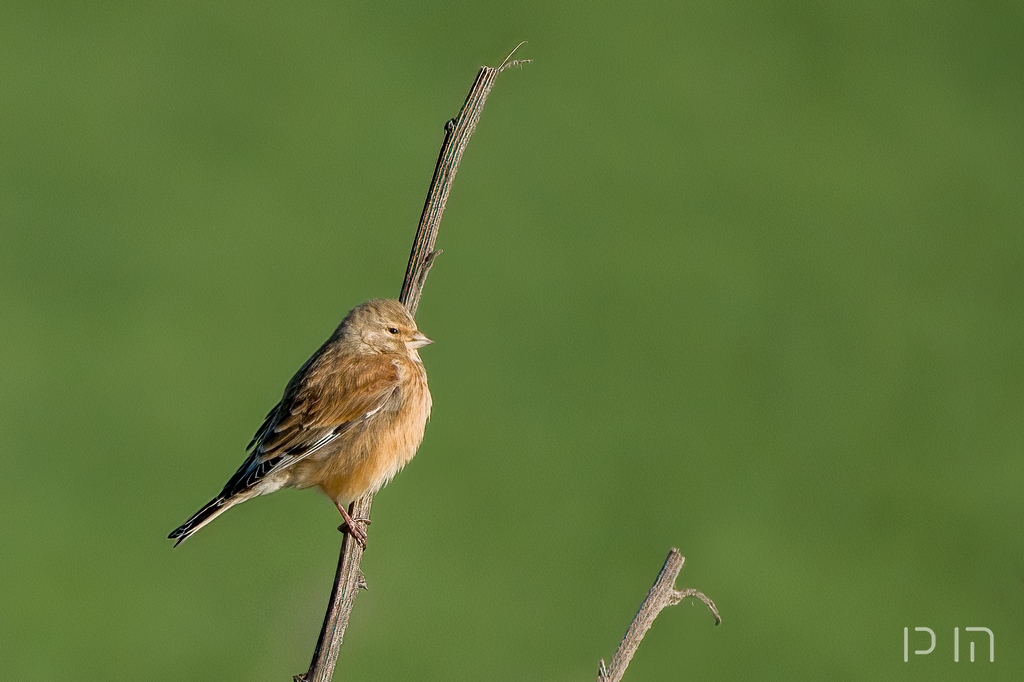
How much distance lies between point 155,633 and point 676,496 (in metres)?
3.62

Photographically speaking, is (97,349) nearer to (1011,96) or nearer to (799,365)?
(799,365)

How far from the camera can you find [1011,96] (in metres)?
12.8

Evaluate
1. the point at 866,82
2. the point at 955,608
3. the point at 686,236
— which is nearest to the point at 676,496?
the point at 955,608

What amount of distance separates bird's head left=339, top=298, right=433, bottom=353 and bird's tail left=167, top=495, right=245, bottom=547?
2.34 feet

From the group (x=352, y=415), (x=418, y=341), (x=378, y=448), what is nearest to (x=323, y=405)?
(x=352, y=415)

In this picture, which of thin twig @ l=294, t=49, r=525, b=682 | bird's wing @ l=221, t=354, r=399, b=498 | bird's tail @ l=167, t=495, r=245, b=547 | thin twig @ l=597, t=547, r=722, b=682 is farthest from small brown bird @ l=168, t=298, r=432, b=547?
thin twig @ l=597, t=547, r=722, b=682

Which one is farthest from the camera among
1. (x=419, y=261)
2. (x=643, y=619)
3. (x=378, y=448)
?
(x=378, y=448)

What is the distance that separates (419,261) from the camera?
3682mm

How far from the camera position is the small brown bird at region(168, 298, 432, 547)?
4492 mm

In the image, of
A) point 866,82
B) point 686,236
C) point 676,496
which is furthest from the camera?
point 866,82

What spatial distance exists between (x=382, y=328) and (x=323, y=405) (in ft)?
1.02

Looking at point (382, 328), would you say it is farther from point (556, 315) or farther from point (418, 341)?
point (556, 315)

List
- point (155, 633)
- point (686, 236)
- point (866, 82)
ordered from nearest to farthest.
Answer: point (155, 633) < point (686, 236) < point (866, 82)

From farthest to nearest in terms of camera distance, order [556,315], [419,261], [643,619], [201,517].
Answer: [556,315] < [201,517] < [419,261] < [643,619]
